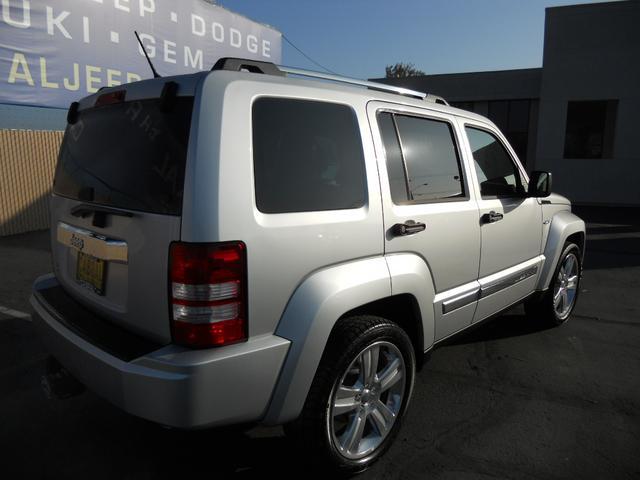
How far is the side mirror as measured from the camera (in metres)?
3.71

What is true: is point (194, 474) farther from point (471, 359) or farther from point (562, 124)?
point (562, 124)

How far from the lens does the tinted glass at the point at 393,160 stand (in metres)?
2.55

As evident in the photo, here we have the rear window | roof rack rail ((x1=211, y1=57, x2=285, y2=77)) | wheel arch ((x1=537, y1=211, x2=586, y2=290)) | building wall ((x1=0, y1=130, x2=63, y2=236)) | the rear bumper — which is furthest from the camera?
building wall ((x1=0, y1=130, x2=63, y2=236))

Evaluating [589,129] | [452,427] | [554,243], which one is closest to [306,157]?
[452,427]

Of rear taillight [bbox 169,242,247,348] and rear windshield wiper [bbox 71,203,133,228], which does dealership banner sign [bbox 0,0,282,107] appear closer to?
rear windshield wiper [bbox 71,203,133,228]

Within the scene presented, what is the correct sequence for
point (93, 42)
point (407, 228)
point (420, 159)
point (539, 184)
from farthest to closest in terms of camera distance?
point (93, 42) → point (539, 184) → point (420, 159) → point (407, 228)

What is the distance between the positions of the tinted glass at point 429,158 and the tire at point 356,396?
833 mm

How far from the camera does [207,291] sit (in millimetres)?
1833

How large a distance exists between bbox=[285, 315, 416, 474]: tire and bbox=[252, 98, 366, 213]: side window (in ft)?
2.05

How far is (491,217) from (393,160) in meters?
1.04

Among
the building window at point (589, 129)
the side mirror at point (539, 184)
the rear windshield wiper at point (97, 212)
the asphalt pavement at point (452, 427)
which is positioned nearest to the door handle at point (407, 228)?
the asphalt pavement at point (452, 427)

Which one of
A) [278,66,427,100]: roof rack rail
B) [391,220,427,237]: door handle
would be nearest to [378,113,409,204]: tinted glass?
[391,220,427,237]: door handle

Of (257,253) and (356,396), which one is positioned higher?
(257,253)

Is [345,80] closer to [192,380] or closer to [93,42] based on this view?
[192,380]
